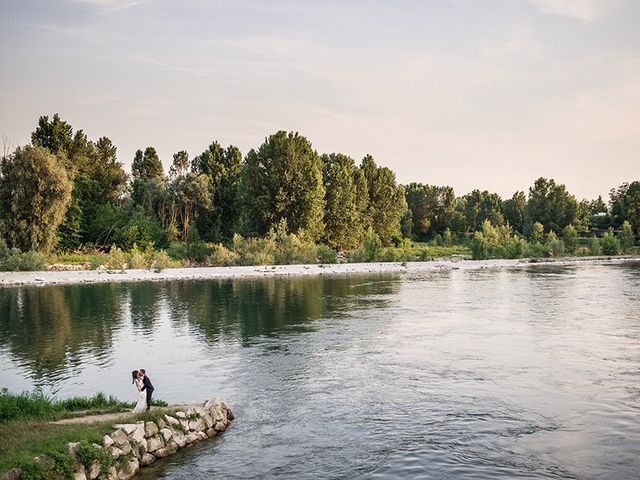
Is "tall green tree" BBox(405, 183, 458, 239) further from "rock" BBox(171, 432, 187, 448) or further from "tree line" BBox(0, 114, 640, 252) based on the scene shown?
"rock" BBox(171, 432, 187, 448)

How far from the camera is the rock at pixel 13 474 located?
12.7 meters

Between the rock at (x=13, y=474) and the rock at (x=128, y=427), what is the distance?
306 centimetres

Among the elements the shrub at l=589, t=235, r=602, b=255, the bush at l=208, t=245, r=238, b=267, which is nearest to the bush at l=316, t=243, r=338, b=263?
the bush at l=208, t=245, r=238, b=267

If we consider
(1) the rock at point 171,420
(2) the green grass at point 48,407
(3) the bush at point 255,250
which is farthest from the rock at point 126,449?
(3) the bush at point 255,250

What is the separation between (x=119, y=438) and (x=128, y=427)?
0.51m

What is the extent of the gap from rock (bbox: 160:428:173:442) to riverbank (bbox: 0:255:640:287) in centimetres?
5155

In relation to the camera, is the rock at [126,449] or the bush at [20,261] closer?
the rock at [126,449]

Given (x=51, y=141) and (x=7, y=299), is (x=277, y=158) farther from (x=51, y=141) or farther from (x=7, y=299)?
(x=7, y=299)

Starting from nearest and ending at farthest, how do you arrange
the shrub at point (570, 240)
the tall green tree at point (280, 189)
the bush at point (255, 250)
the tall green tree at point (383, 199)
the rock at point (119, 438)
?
the rock at point (119, 438), the bush at point (255, 250), the tall green tree at point (280, 189), the shrub at point (570, 240), the tall green tree at point (383, 199)

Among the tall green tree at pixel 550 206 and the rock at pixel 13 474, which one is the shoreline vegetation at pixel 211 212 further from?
the rock at pixel 13 474

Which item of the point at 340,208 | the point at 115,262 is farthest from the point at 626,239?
the point at 115,262

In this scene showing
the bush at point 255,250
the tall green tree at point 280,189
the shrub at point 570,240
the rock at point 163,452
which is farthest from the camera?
the shrub at point 570,240

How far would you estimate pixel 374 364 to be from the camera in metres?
26.3

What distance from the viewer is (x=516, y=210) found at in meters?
152
